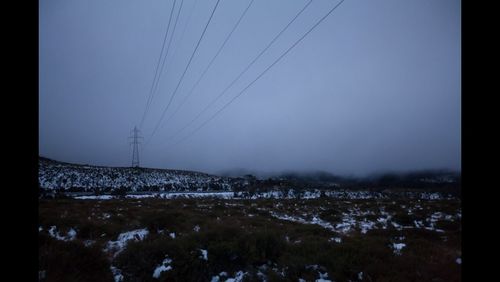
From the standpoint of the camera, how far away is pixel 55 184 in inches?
1679

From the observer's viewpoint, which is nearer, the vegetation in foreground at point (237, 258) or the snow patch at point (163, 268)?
the vegetation in foreground at point (237, 258)

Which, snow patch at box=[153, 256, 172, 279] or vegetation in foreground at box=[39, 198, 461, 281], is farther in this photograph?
snow patch at box=[153, 256, 172, 279]

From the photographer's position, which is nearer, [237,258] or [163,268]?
[163,268]

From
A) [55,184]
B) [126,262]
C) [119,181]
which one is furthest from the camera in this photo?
[119,181]
